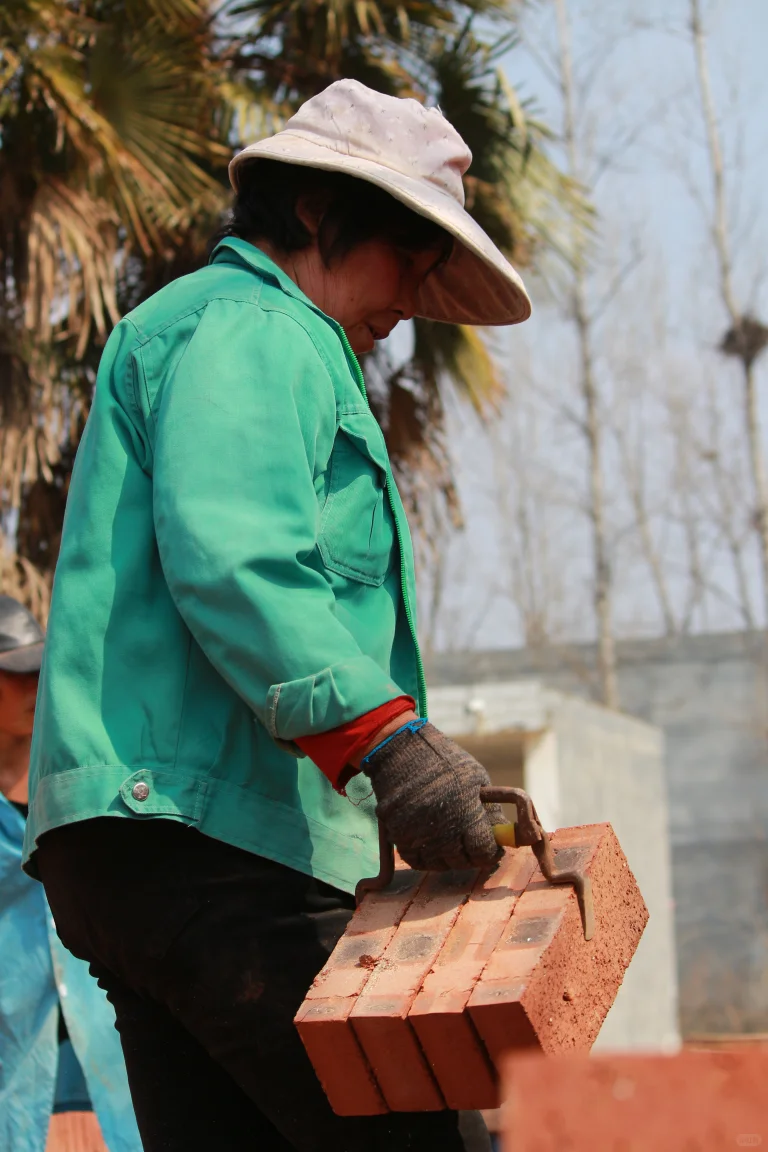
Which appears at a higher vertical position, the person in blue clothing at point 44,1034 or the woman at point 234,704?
the woman at point 234,704

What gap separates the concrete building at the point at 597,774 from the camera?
10.5 m

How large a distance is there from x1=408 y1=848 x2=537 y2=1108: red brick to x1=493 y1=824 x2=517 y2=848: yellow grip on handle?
0.05 meters

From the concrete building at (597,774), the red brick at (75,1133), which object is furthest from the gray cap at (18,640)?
the concrete building at (597,774)

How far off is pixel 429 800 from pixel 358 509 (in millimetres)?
485

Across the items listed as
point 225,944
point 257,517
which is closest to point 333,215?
point 257,517

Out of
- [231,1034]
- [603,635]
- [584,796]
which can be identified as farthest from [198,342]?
[603,635]

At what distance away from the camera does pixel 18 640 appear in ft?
13.1

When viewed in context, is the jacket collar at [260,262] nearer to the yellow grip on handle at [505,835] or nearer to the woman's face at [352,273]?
the woman's face at [352,273]

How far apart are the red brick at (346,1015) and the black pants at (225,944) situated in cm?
9

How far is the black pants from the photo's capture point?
1.76 meters

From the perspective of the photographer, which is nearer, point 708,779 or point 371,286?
point 371,286

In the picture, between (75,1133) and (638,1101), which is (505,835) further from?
(75,1133)

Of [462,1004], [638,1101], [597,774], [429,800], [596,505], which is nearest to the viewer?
[638,1101]

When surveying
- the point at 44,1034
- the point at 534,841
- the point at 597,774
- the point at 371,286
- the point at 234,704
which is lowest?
the point at 597,774
